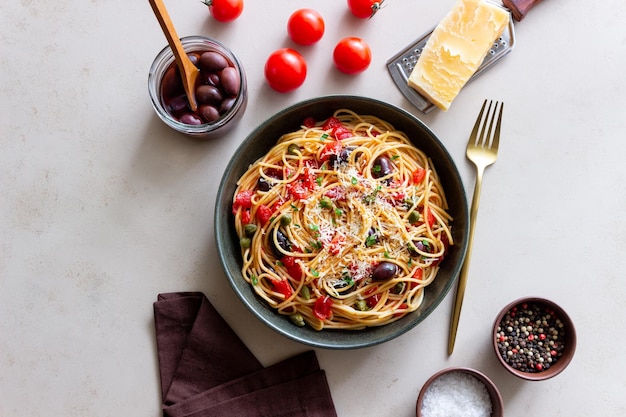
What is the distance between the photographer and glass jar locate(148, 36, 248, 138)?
10.9 ft

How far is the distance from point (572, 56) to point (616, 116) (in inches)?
18.7

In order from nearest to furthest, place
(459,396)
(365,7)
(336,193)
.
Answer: (336,193) < (459,396) < (365,7)

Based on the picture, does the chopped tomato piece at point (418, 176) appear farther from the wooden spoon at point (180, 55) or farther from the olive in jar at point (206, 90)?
the wooden spoon at point (180, 55)

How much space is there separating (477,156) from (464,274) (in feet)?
2.41

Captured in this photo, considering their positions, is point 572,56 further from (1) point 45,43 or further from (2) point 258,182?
(1) point 45,43

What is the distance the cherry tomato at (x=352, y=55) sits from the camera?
3500 millimetres

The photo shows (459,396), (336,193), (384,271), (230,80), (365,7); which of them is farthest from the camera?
(365,7)

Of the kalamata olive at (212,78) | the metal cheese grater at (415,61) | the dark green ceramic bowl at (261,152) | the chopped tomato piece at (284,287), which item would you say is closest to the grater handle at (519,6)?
the metal cheese grater at (415,61)

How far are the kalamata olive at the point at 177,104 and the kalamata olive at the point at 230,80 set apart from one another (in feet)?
0.87

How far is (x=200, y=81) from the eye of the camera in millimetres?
3453

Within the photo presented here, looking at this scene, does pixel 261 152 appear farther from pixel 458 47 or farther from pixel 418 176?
pixel 458 47

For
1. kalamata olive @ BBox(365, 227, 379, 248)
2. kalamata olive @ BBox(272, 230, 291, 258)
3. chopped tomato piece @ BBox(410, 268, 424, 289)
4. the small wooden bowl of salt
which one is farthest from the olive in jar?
the small wooden bowl of salt

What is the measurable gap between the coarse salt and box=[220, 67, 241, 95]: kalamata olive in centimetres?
209

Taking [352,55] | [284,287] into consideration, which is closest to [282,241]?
[284,287]
